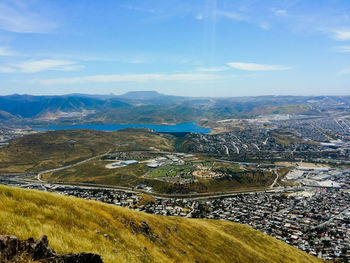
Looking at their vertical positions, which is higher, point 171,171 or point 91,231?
point 91,231

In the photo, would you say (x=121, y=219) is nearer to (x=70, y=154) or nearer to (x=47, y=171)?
(x=47, y=171)

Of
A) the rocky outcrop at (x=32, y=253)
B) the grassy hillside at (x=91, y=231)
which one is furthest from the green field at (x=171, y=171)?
the rocky outcrop at (x=32, y=253)

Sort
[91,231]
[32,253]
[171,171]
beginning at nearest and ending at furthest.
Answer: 1. [32,253]
2. [91,231]
3. [171,171]

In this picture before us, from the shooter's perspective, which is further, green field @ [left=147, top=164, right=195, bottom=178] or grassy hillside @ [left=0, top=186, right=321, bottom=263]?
green field @ [left=147, top=164, right=195, bottom=178]

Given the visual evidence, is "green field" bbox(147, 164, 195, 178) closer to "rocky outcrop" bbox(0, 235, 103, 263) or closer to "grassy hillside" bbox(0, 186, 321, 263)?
"grassy hillside" bbox(0, 186, 321, 263)

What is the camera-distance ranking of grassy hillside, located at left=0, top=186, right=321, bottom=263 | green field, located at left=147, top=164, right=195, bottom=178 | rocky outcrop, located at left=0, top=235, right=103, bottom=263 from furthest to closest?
green field, located at left=147, top=164, right=195, bottom=178, grassy hillside, located at left=0, top=186, right=321, bottom=263, rocky outcrop, located at left=0, top=235, right=103, bottom=263

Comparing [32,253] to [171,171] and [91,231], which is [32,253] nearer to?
[91,231]

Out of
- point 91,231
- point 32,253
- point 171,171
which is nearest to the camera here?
point 32,253

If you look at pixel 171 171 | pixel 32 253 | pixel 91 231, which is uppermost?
pixel 32 253

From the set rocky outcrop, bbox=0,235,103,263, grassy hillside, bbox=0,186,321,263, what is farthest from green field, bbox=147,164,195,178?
rocky outcrop, bbox=0,235,103,263

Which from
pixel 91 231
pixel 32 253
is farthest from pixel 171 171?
pixel 32 253
